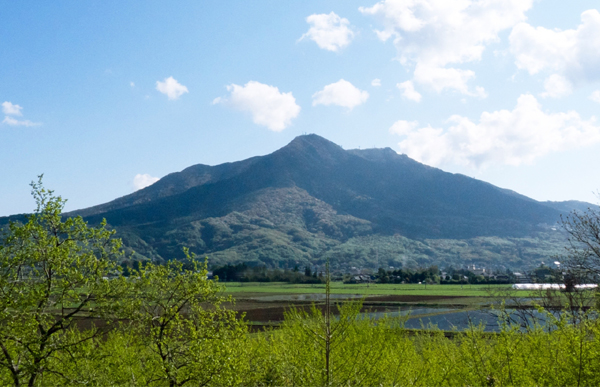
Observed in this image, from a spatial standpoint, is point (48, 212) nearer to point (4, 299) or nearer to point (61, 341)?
point (4, 299)

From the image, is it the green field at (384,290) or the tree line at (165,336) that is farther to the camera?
the green field at (384,290)

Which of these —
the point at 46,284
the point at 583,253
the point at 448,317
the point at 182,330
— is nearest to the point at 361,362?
the point at 182,330

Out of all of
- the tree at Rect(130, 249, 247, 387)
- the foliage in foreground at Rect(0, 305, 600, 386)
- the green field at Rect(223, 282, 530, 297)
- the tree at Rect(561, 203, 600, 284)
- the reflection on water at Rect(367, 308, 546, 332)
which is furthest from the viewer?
the green field at Rect(223, 282, 530, 297)

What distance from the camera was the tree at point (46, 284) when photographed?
10.8m

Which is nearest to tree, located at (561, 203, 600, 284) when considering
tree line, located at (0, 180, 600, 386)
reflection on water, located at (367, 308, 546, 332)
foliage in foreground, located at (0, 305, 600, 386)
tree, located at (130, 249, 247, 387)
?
foliage in foreground, located at (0, 305, 600, 386)

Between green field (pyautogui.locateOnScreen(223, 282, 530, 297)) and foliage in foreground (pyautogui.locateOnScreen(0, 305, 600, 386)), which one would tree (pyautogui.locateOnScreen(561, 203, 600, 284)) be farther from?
green field (pyautogui.locateOnScreen(223, 282, 530, 297))

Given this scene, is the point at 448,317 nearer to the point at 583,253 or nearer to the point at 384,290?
the point at 583,253

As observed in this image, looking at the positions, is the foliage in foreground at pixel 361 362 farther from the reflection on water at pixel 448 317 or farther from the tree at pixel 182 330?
the reflection on water at pixel 448 317

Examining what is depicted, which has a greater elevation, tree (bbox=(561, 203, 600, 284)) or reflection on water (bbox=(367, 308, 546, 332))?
tree (bbox=(561, 203, 600, 284))

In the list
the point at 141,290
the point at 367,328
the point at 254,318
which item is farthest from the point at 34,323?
the point at 254,318

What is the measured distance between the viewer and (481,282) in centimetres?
15712

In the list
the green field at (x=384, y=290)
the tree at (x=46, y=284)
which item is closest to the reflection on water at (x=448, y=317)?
the green field at (x=384, y=290)

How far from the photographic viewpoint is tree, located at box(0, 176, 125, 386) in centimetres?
1084

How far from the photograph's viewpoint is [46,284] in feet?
37.6
